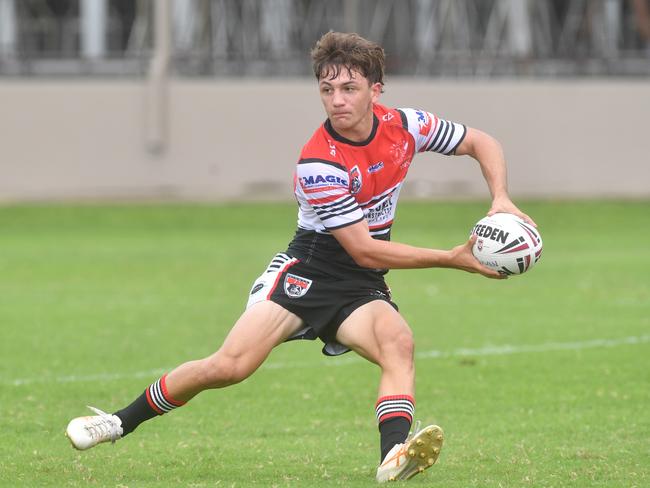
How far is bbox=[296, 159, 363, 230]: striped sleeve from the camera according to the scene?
22.9 feet

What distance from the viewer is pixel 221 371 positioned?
7.15 meters

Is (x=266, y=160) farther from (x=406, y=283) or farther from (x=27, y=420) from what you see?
(x=27, y=420)

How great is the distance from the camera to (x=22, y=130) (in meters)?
30.9

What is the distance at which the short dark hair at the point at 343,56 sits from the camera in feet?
22.9

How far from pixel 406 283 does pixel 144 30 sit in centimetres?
1873

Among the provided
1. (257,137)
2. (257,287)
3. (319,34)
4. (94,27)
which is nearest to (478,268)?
(257,287)

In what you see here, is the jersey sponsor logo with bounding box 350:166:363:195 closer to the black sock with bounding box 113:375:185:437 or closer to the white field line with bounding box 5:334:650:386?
the black sock with bounding box 113:375:185:437

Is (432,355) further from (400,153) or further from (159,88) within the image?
(159,88)

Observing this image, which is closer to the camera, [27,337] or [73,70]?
[27,337]

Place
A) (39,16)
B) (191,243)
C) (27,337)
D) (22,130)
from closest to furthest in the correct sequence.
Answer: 1. (27,337)
2. (191,243)
3. (22,130)
4. (39,16)

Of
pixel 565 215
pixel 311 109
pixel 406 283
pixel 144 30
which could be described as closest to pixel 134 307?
pixel 406 283

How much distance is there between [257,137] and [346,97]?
24.3m

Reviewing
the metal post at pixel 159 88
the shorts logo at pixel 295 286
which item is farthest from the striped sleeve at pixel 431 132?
the metal post at pixel 159 88

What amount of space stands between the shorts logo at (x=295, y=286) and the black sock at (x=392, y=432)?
0.80 meters
